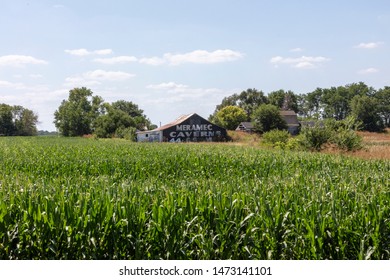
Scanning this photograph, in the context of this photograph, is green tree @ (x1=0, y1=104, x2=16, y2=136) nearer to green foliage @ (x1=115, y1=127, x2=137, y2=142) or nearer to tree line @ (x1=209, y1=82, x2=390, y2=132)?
green foliage @ (x1=115, y1=127, x2=137, y2=142)

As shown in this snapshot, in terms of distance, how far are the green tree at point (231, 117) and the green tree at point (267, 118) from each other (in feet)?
77.6

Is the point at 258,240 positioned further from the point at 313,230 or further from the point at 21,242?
the point at 21,242

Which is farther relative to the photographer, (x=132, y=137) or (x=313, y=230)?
(x=132, y=137)

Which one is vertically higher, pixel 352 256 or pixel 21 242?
pixel 21 242

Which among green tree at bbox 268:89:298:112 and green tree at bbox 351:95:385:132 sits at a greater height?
green tree at bbox 268:89:298:112

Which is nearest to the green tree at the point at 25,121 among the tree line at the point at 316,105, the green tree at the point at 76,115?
the green tree at the point at 76,115

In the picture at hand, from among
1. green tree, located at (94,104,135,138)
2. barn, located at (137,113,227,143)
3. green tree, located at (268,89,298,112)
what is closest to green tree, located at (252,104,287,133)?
barn, located at (137,113,227,143)

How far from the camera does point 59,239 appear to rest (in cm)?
627

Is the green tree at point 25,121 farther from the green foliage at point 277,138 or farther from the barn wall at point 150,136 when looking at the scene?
the green foliage at point 277,138

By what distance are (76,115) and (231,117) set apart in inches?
1608

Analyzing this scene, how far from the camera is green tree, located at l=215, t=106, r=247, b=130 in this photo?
109 m

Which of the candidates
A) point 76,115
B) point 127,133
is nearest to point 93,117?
point 76,115
